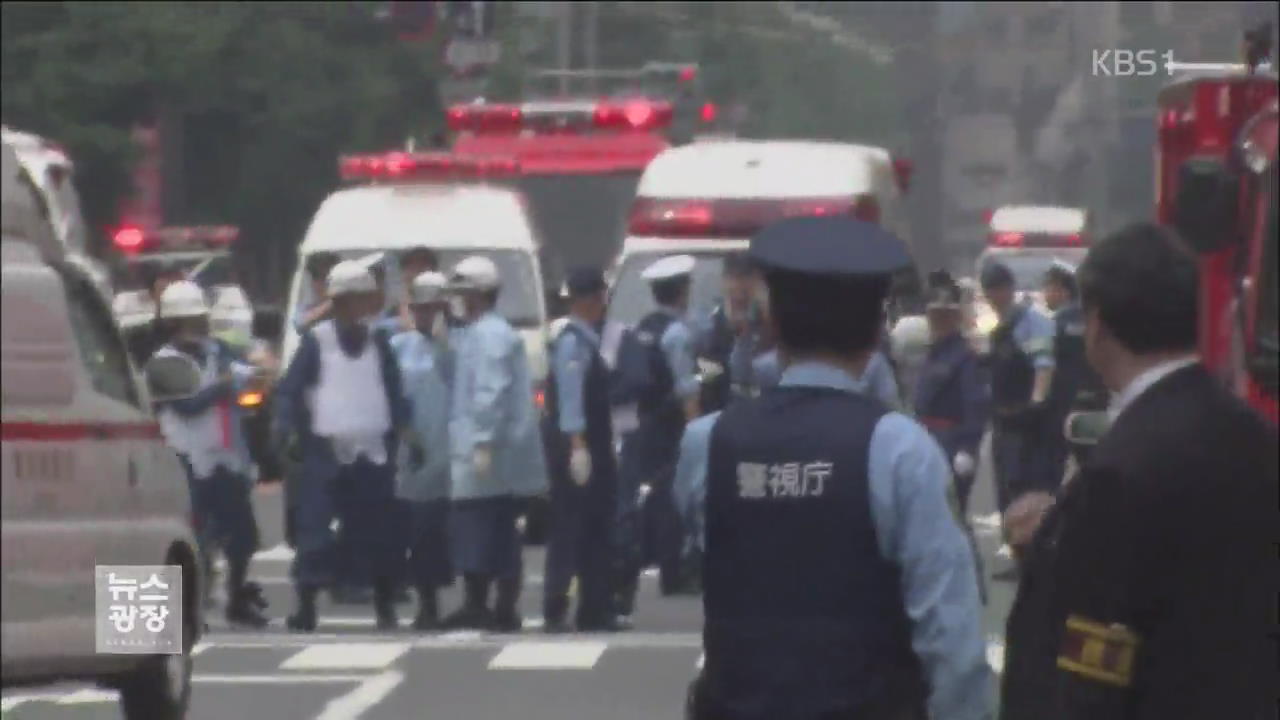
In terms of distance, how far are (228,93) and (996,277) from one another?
90.4ft

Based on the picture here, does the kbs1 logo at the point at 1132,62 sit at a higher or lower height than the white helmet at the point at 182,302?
higher

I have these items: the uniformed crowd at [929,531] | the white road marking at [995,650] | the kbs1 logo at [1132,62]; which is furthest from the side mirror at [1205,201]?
the uniformed crowd at [929,531]

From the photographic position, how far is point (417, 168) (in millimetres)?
27781

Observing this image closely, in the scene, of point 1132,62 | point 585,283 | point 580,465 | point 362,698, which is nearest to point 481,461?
point 580,465

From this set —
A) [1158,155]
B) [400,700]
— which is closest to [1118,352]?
[400,700]

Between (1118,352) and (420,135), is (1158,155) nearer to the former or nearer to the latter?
(1118,352)

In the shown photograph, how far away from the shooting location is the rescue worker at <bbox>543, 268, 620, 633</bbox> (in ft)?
62.5

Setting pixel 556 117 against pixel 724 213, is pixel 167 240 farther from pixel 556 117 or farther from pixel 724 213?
pixel 724 213

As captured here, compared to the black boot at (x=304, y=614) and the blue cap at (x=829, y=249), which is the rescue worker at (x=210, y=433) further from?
the blue cap at (x=829, y=249)

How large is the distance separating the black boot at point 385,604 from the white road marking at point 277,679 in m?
2.51

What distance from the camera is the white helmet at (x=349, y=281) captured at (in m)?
18.3

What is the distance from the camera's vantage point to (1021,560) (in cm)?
646

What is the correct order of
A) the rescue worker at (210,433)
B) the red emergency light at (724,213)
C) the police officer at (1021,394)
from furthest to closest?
the red emergency light at (724,213) < the police officer at (1021,394) < the rescue worker at (210,433)

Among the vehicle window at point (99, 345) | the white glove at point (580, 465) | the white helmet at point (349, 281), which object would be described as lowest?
the white glove at point (580, 465)
